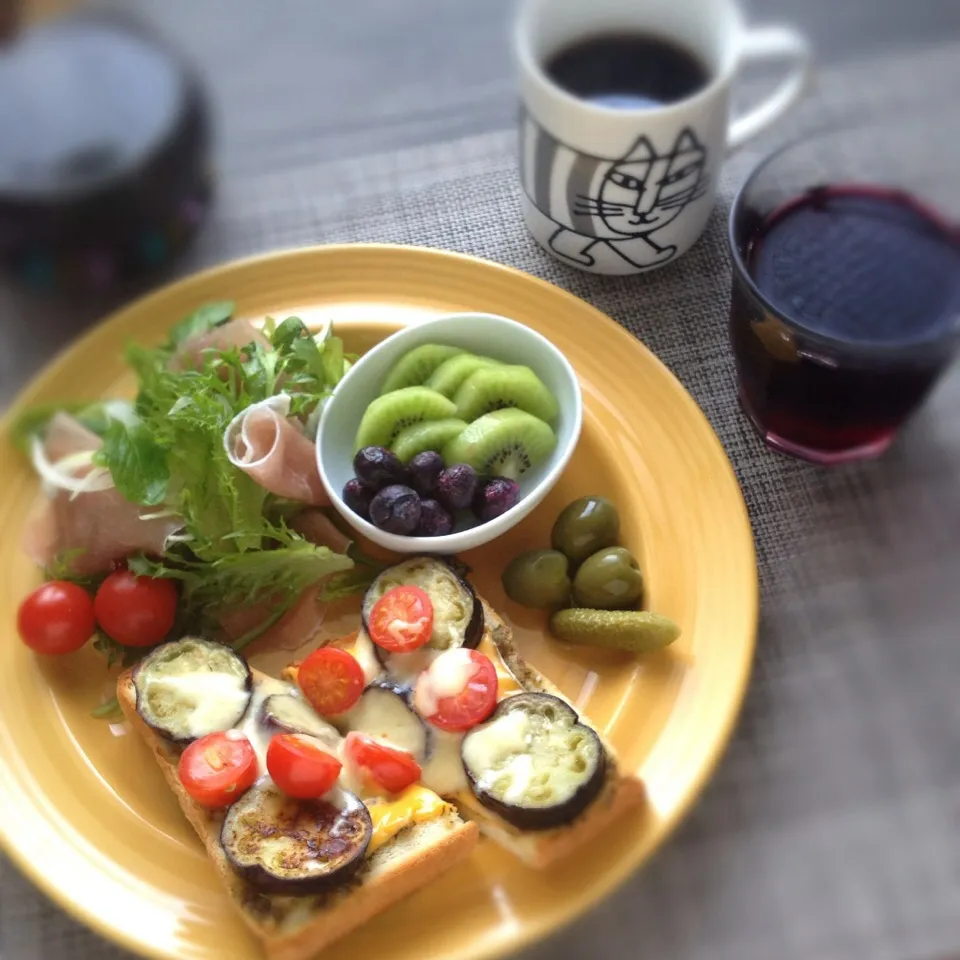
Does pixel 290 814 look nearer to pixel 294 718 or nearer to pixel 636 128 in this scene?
pixel 294 718

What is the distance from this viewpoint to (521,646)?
3.58 feet

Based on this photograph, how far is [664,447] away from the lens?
1.13 metres

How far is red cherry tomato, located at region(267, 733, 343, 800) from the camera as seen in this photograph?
36.1 inches

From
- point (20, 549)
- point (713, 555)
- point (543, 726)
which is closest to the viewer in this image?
point (543, 726)

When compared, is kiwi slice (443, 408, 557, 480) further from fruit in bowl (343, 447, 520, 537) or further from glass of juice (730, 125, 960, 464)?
glass of juice (730, 125, 960, 464)

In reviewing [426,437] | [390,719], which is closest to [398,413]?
[426,437]

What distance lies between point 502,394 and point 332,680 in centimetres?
39

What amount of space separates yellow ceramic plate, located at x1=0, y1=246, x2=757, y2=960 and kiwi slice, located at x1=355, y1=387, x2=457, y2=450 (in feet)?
0.60

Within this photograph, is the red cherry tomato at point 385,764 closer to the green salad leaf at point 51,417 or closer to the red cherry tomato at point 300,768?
the red cherry tomato at point 300,768

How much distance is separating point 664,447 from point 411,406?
0.32 meters

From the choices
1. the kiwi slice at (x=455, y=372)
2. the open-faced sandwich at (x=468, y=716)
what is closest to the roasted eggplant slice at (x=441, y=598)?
the open-faced sandwich at (x=468, y=716)

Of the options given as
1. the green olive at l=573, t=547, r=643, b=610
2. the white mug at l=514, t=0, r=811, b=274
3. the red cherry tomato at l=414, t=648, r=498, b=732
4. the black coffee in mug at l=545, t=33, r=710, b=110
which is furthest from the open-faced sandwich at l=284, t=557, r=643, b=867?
the black coffee in mug at l=545, t=33, r=710, b=110

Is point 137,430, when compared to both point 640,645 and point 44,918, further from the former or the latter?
point 640,645

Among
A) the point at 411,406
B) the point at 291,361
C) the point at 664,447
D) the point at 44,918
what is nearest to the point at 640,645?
the point at 664,447
